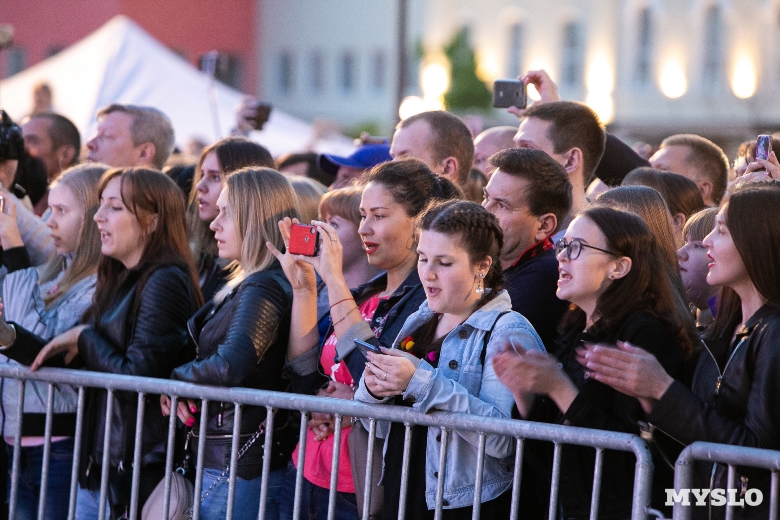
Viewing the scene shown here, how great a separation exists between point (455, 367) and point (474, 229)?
502 mm

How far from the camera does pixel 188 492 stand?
4.43 m

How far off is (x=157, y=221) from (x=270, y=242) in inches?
29.0

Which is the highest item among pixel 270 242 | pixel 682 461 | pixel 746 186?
pixel 746 186

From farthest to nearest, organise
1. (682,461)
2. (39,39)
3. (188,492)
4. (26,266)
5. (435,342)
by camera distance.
→ (39,39) → (26,266) → (188,492) → (435,342) → (682,461)

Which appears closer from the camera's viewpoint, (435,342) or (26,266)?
(435,342)

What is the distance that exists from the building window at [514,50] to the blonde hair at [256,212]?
4052 cm

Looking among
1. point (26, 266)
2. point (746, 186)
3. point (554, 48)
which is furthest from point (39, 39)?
point (746, 186)

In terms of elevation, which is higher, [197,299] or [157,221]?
[157,221]

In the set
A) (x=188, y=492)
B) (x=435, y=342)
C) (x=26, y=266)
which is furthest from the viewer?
(x=26, y=266)

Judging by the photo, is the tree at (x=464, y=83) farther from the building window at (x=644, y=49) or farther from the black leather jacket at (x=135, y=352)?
the black leather jacket at (x=135, y=352)

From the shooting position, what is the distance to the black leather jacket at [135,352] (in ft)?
15.2

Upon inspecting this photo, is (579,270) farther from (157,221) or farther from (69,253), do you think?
(69,253)

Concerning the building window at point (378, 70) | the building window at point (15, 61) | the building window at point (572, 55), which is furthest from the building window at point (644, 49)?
the building window at point (15, 61)

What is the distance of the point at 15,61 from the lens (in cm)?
4253
